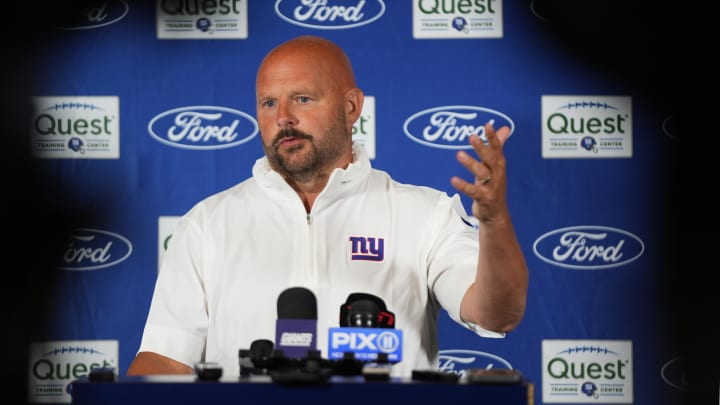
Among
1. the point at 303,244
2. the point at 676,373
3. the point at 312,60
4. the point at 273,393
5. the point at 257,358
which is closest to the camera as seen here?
the point at 273,393

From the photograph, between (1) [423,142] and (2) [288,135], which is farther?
(1) [423,142]

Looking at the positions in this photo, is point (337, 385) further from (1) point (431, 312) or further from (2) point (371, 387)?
(1) point (431, 312)

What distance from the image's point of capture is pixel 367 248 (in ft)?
9.91

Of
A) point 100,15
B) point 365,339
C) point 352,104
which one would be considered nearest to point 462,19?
point 352,104

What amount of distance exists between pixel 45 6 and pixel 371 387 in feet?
9.80

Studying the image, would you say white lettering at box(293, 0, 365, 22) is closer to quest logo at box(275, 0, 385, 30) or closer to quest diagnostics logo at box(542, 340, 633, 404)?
quest logo at box(275, 0, 385, 30)

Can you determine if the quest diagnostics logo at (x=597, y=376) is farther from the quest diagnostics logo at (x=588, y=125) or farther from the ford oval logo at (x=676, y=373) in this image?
the quest diagnostics logo at (x=588, y=125)

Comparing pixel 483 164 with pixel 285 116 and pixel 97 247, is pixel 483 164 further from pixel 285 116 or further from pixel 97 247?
pixel 97 247

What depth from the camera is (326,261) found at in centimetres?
300

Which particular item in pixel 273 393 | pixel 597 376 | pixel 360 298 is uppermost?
pixel 360 298

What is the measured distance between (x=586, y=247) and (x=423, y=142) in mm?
822

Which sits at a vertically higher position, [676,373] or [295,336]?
[295,336]

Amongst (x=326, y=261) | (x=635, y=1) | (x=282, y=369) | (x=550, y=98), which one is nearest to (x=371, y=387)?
(x=282, y=369)

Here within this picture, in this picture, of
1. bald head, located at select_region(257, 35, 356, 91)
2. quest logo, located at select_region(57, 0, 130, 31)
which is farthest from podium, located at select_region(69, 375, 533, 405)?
quest logo, located at select_region(57, 0, 130, 31)
